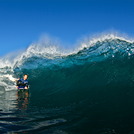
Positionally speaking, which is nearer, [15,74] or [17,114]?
[17,114]

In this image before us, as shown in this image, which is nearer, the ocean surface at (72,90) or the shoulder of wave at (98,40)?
the ocean surface at (72,90)

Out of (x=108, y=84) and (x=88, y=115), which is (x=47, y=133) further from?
(x=108, y=84)

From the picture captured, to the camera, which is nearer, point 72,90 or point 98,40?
point 72,90

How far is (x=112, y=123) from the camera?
4.26 meters

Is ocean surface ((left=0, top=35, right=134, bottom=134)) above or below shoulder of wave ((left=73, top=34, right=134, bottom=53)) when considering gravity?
below

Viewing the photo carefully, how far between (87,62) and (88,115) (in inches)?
371

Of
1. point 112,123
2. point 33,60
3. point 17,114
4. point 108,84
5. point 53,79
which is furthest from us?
point 33,60

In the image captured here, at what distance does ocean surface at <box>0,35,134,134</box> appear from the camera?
13.9 ft

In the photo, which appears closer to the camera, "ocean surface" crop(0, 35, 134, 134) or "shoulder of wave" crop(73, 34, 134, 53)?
"ocean surface" crop(0, 35, 134, 134)

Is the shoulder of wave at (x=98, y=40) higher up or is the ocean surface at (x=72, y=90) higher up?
the shoulder of wave at (x=98, y=40)

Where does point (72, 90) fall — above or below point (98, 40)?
below

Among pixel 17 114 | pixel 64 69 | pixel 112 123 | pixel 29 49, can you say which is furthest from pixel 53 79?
pixel 112 123

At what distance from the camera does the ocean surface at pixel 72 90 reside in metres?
4.23

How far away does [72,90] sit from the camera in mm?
10141
